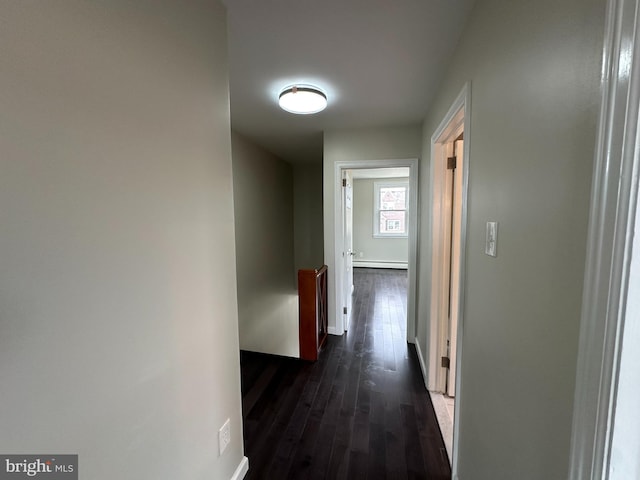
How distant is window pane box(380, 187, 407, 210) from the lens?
701 centimetres

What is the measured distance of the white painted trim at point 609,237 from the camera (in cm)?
44

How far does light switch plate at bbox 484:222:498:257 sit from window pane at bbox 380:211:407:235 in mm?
→ 6127

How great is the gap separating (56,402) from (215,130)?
3.57 feet

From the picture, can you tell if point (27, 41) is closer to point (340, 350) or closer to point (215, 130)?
point (215, 130)

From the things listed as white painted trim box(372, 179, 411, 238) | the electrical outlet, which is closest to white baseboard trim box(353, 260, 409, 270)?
white painted trim box(372, 179, 411, 238)

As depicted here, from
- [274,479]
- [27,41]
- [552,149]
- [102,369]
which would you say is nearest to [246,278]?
[274,479]

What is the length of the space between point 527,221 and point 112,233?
3.99ft

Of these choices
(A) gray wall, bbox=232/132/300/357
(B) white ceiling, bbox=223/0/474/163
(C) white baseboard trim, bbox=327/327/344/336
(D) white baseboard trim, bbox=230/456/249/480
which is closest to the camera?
(B) white ceiling, bbox=223/0/474/163

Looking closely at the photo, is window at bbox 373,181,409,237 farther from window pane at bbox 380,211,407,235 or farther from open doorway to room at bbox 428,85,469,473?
open doorway to room at bbox 428,85,469,473

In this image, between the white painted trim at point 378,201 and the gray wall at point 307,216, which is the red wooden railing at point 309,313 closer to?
the gray wall at point 307,216

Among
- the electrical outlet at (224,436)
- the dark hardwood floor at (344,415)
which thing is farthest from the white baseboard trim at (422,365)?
the electrical outlet at (224,436)

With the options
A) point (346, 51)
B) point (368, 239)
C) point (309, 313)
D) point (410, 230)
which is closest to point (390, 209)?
point (368, 239)

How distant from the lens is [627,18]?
1.47 feet

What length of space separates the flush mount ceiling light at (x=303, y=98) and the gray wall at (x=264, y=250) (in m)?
1.25
